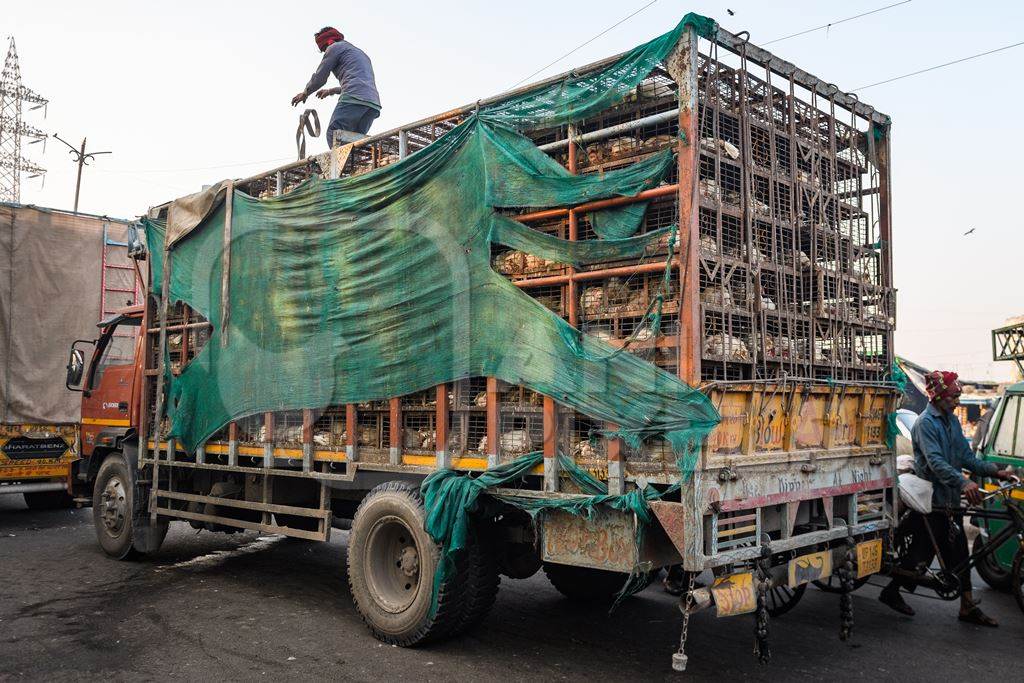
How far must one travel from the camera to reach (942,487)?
647 centimetres

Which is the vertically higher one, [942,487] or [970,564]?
[942,487]

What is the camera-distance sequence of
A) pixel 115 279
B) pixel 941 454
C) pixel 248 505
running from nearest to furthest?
pixel 941 454
pixel 248 505
pixel 115 279

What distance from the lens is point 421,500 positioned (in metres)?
5.73

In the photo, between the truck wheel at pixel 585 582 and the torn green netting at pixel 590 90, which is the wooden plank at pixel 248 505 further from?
the torn green netting at pixel 590 90

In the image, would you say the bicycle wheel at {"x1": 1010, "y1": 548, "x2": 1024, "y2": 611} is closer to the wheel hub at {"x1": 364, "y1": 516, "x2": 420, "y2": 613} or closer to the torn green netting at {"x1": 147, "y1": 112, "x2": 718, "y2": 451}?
the torn green netting at {"x1": 147, "y1": 112, "x2": 718, "y2": 451}

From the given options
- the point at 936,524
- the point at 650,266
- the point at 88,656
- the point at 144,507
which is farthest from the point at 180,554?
the point at 936,524

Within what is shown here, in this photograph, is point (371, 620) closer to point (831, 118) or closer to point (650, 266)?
point (650, 266)

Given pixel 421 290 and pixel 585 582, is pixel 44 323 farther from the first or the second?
pixel 585 582

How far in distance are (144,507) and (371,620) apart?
3.92 meters

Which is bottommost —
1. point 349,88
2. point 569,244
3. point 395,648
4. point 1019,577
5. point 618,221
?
point 395,648

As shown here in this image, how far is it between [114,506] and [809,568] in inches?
279

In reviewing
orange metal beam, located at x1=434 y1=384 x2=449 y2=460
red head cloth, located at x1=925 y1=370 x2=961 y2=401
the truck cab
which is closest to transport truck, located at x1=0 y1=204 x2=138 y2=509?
the truck cab

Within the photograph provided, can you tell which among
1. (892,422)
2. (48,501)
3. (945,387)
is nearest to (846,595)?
(892,422)

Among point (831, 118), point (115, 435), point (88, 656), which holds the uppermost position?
point (831, 118)
